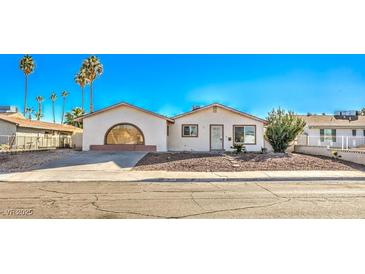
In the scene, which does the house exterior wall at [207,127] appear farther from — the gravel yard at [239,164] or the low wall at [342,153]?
the gravel yard at [239,164]

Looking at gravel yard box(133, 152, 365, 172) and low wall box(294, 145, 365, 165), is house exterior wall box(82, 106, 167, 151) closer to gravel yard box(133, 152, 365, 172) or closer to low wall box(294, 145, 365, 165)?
gravel yard box(133, 152, 365, 172)

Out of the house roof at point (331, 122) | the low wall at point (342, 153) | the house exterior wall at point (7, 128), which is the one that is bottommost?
the low wall at point (342, 153)

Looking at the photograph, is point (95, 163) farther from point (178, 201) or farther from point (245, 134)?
point (245, 134)

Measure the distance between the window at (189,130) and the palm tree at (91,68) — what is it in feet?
75.3

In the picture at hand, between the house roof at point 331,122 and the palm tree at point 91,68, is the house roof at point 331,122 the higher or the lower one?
the lower one

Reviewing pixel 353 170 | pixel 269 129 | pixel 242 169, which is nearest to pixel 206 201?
pixel 242 169

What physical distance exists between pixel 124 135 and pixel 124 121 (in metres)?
1.16

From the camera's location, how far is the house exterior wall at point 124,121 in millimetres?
21094

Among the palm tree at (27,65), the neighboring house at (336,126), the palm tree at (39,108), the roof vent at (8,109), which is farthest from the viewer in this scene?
the palm tree at (39,108)

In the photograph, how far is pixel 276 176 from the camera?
11.8 m

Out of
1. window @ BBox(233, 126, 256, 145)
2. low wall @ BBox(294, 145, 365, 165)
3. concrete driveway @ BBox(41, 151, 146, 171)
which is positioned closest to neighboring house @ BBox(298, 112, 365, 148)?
low wall @ BBox(294, 145, 365, 165)

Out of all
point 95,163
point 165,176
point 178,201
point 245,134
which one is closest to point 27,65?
point 95,163

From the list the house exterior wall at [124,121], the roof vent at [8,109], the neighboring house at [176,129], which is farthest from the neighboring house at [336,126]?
the roof vent at [8,109]

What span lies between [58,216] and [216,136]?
17.7 metres
